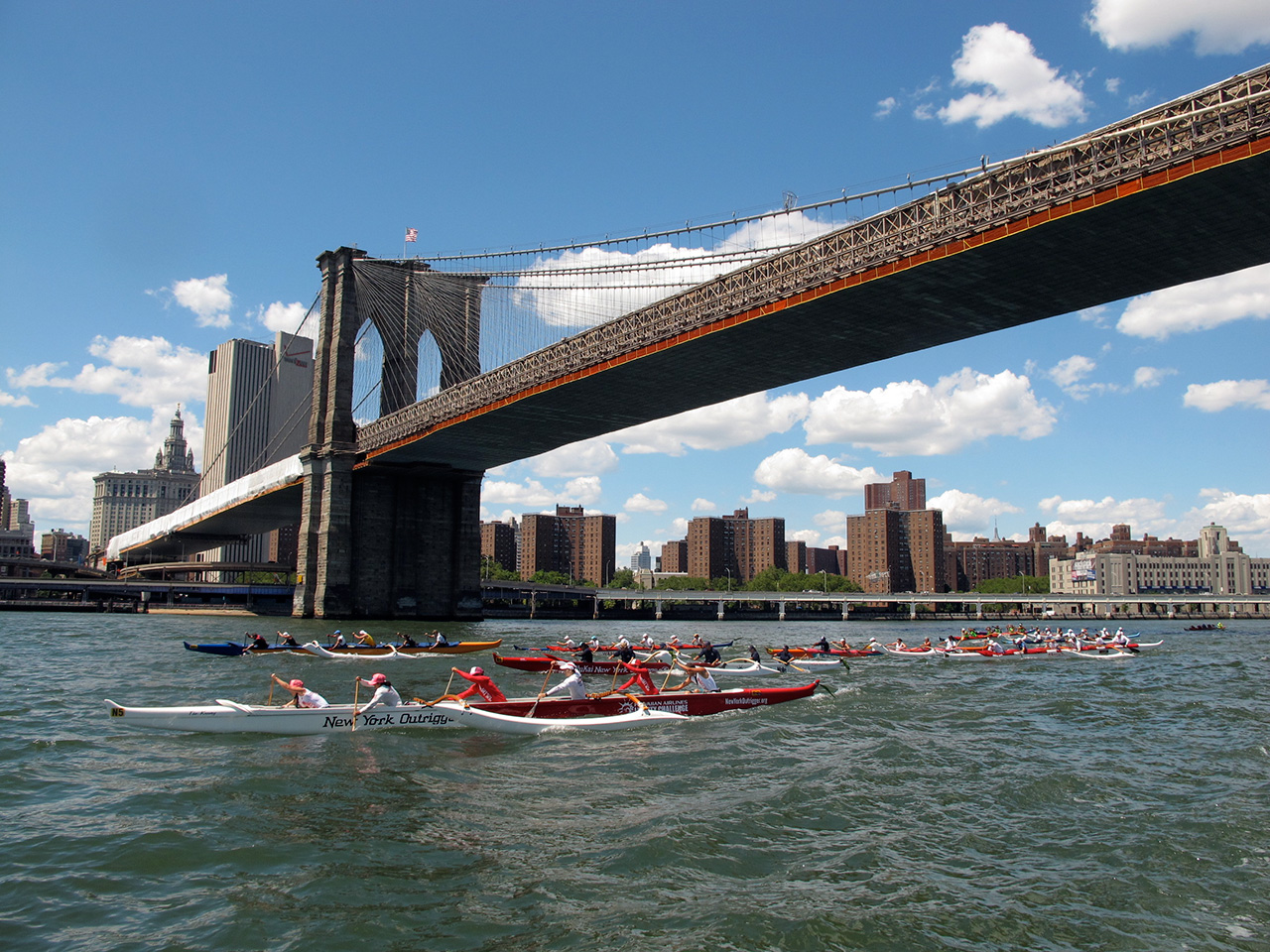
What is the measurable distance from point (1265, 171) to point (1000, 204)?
6.58 m

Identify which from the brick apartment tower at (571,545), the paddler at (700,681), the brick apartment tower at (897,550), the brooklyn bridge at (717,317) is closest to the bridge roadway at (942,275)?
the brooklyn bridge at (717,317)

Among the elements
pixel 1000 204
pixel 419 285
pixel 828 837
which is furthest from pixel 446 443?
pixel 828 837

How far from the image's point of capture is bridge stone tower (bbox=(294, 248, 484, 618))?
53812mm

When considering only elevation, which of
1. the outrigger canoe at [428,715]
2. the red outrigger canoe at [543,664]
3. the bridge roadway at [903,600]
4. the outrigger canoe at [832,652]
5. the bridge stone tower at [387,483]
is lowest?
the bridge roadway at [903,600]

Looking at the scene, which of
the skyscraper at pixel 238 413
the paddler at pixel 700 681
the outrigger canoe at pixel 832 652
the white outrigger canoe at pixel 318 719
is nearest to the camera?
the white outrigger canoe at pixel 318 719

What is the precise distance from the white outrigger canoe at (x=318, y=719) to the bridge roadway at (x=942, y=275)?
19492 mm

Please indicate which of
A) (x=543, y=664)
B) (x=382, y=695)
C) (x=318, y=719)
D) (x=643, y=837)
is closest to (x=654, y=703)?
(x=382, y=695)

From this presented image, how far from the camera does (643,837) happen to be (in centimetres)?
973

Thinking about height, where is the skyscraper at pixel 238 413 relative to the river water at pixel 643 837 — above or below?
above

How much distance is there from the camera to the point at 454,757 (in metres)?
13.8

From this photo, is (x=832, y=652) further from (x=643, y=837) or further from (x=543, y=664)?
(x=643, y=837)

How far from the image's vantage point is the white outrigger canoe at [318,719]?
14539 mm

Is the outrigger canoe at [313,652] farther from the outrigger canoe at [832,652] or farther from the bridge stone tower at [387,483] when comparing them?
the bridge stone tower at [387,483]

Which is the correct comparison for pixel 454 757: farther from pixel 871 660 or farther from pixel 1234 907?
pixel 871 660
